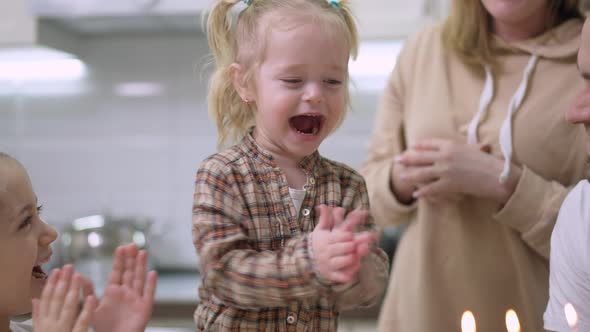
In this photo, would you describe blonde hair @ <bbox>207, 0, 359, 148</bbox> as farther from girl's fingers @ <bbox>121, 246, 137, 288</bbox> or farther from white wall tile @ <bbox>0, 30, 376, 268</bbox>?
white wall tile @ <bbox>0, 30, 376, 268</bbox>

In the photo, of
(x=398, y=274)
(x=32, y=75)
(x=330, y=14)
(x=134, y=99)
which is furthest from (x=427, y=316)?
(x=32, y=75)

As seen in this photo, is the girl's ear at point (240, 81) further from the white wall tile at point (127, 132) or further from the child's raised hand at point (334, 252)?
the white wall tile at point (127, 132)

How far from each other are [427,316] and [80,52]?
1606 millimetres

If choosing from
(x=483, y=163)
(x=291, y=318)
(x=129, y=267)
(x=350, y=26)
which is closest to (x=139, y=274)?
(x=129, y=267)

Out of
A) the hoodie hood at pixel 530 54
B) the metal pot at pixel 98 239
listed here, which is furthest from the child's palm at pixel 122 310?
the metal pot at pixel 98 239

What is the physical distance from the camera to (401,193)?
929 millimetres

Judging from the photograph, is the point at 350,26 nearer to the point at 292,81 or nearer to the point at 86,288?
the point at 292,81

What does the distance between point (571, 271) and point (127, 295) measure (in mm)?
389

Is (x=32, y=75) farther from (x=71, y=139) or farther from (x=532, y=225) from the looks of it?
(x=532, y=225)

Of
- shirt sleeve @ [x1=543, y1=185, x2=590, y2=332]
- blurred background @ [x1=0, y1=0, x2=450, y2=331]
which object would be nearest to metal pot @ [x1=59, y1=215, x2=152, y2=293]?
blurred background @ [x1=0, y1=0, x2=450, y2=331]

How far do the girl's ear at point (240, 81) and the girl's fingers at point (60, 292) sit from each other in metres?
0.20

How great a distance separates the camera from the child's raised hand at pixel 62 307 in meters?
0.46

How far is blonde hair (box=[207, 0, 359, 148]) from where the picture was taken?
55 centimetres

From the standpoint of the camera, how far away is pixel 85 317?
18.1 inches
